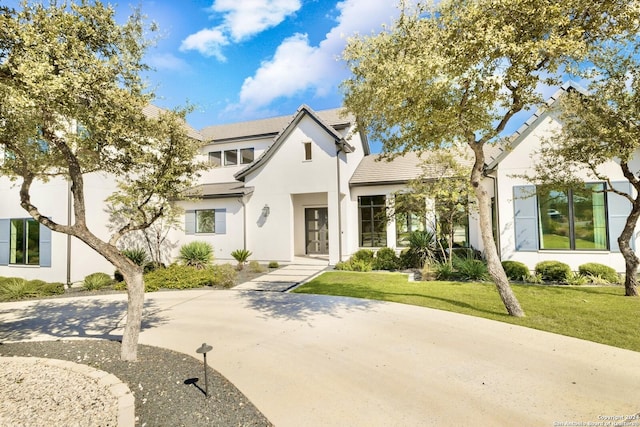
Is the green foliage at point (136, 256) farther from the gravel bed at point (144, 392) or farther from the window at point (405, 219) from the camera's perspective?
the window at point (405, 219)

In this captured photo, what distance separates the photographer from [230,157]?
22391 millimetres

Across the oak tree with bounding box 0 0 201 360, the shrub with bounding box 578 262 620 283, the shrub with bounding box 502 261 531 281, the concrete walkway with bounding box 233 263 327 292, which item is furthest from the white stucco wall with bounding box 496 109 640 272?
the oak tree with bounding box 0 0 201 360

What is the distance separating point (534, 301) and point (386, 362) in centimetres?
613

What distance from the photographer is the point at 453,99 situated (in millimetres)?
7141

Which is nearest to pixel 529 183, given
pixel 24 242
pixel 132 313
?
pixel 132 313

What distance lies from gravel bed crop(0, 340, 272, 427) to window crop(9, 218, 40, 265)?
11.5 m

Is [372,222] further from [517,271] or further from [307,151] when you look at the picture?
[517,271]

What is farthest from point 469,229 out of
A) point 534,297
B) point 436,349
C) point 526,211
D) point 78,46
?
point 78,46

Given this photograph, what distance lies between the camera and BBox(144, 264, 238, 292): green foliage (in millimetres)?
12289

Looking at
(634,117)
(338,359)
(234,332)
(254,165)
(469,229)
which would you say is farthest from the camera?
(254,165)

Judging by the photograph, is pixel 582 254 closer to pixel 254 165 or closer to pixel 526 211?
pixel 526 211

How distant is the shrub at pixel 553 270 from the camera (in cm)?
1175

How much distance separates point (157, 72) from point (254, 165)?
479 inches

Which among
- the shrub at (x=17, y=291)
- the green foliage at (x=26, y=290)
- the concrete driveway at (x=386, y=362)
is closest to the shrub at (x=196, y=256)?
the green foliage at (x=26, y=290)
